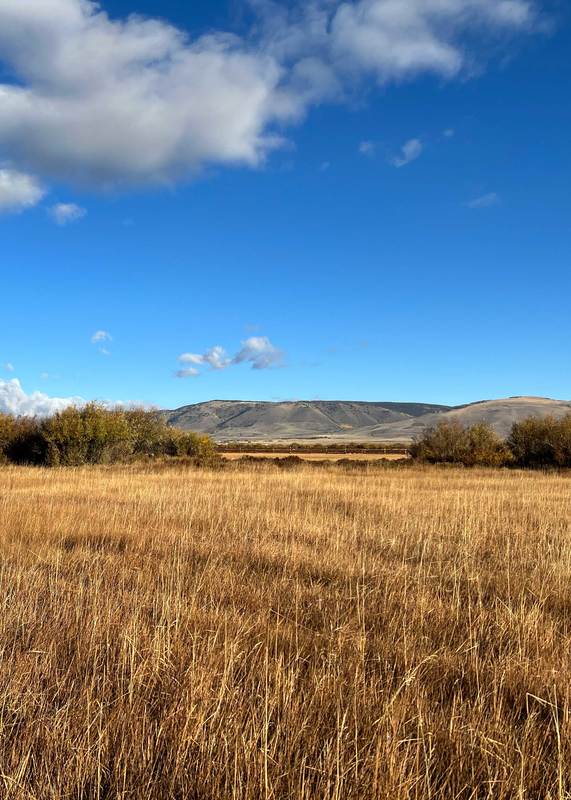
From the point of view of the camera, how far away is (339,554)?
664cm

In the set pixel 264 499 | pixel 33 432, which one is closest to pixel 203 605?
pixel 264 499

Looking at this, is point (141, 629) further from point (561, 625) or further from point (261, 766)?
point (561, 625)

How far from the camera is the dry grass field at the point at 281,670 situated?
88.3 inches

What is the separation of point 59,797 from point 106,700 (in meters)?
0.81

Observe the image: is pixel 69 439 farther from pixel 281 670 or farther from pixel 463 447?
pixel 281 670

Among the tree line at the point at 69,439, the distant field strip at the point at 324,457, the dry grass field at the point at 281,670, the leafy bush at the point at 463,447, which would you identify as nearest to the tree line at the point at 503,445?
the leafy bush at the point at 463,447

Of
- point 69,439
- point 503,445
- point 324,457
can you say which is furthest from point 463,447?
point 69,439

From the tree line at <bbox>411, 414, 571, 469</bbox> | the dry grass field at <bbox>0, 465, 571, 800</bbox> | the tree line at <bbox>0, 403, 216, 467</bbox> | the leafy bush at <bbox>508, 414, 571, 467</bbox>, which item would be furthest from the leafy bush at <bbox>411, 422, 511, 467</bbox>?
the dry grass field at <bbox>0, 465, 571, 800</bbox>

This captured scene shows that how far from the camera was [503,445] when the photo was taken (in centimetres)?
3797

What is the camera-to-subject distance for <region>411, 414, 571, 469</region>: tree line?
112ft

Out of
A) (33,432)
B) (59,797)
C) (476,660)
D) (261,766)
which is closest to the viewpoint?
(59,797)

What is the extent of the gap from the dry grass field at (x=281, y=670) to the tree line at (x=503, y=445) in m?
29.5

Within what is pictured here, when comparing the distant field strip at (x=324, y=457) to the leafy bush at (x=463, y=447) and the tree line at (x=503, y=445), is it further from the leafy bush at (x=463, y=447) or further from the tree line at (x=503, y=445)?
the tree line at (x=503, y=445)

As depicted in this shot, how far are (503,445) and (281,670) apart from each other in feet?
125
